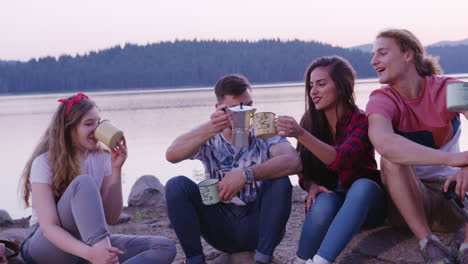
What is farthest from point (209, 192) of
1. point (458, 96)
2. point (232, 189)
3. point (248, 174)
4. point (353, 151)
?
point (458, 96)

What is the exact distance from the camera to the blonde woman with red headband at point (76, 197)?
2.87 metres

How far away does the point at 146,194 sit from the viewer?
21.0ft

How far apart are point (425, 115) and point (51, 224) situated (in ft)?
6.49

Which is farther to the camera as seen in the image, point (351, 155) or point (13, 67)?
point (13, 67)

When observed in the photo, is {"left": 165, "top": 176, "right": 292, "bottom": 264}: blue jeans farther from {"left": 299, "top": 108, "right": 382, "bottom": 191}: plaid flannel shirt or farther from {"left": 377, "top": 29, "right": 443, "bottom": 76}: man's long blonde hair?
{"left": 377, "top": 29, "right": 443, "bottom": 76}: man's long blonde hair

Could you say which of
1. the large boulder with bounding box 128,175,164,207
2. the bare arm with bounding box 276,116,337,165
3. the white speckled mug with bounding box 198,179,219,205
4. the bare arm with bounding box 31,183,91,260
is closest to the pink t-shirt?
the bare arm with bounding box 276,116,337,165

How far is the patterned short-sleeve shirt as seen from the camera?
3346mm

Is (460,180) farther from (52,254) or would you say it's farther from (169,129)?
(169,129)

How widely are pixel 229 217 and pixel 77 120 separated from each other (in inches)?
38.4

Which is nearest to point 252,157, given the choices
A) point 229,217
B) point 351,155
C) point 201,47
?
point 229,217

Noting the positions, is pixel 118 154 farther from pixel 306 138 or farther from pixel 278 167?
pixel 306 138

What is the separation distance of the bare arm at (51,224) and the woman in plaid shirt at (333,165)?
1104 millimetres

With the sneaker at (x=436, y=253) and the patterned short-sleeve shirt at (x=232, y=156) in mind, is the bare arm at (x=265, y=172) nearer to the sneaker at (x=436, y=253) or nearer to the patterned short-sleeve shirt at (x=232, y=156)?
the patterned short-sleeve shirt at (x=232, y=156)

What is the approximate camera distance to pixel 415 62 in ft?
10.7
